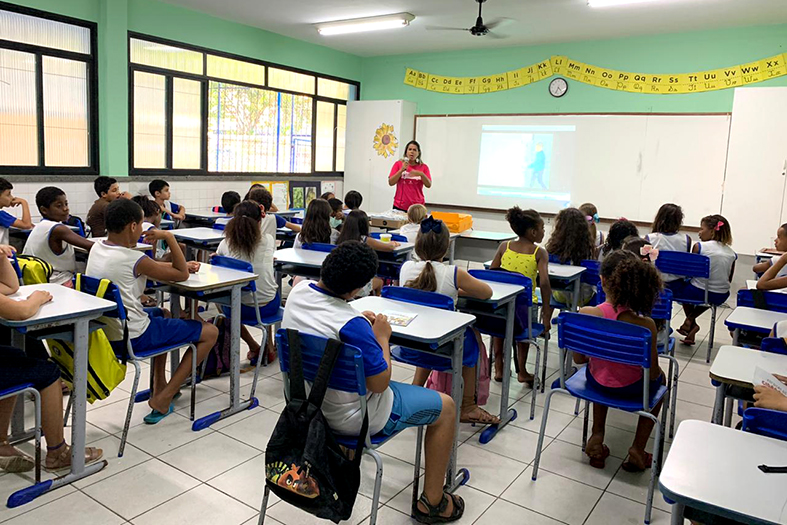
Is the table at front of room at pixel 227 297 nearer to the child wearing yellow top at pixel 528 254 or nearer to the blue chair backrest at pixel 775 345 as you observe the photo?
the child wearing yellow top at pixel 528 254

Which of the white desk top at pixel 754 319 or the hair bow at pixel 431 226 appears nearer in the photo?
the white desk top at pixel 754 319

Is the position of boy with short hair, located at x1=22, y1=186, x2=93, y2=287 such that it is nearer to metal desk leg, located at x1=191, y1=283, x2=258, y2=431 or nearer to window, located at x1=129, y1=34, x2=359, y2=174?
metal desk leg, located at x1=191, y1=283, x2=258, y2=431

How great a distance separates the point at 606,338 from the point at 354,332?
1169 mm

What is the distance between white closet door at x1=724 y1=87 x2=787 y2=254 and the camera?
Result: 643 centimetres

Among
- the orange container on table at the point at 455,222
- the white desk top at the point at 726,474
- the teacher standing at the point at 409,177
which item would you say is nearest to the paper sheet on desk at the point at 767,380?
the white desk top at the point at 726,474

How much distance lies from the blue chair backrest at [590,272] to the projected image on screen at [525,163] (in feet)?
13.0

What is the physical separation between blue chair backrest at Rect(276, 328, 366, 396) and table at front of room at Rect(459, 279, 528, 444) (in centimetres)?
127

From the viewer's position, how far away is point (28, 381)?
237cm

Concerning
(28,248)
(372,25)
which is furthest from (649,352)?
(372,25)

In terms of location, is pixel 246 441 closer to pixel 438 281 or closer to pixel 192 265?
pixel 192 265

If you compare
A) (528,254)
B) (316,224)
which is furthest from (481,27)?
(528,254)

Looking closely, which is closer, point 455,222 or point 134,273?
point 134,273

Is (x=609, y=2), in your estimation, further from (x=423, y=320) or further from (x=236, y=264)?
(x=423, y=320)

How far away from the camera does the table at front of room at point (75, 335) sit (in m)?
2.35
